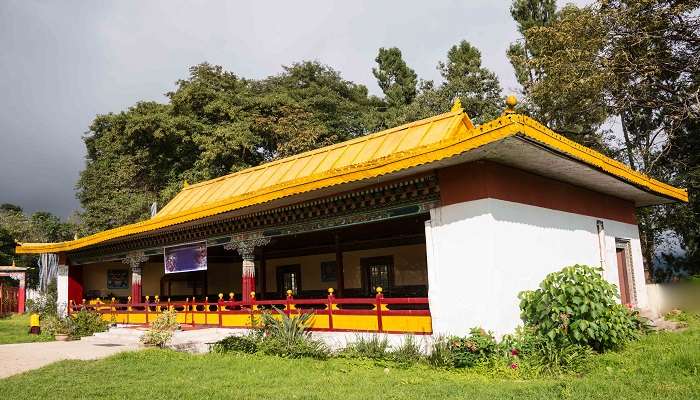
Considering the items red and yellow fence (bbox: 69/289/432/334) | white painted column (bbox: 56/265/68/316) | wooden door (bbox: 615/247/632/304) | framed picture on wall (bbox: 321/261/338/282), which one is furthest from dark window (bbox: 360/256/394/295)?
white painted column (bbox: 56/265/68/316)

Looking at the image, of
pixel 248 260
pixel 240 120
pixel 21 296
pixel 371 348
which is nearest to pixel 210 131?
pixel 240 120

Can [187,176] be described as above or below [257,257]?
above

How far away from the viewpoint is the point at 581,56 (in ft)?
57.3

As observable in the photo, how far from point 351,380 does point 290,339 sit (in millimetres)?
2884

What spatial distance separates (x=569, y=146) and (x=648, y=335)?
12.0ft

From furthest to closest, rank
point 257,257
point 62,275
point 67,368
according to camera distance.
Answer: point 62,275 < point 257,257 < point 67,368

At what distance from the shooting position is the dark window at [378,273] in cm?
1496

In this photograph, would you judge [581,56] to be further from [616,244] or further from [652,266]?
[652,266]

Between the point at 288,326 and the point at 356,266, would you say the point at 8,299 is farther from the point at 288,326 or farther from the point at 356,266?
the point at 288,326

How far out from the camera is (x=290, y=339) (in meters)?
10.2

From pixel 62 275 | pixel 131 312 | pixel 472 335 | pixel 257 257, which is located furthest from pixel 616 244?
pixel 62 275

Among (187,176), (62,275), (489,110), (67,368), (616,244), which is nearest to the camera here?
(67,368)

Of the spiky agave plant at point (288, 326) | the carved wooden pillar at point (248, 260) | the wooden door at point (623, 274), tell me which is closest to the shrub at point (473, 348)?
the spiky agave plant at point (288, 326)

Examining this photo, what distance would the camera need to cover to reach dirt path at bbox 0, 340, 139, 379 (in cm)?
1015
